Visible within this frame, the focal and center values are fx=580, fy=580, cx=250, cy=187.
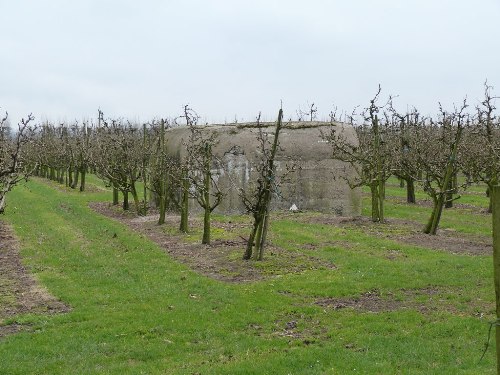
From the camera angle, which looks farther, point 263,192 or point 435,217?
point 435,217

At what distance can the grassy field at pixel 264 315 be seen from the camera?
890 centimetres

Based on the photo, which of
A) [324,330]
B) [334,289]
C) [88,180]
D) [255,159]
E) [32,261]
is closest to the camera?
[324,330]

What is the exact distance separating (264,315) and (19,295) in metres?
5.81

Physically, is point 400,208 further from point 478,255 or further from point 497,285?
point 497,285

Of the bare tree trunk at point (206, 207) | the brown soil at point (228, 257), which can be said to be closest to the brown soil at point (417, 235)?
the brown soil at point (228, 257)

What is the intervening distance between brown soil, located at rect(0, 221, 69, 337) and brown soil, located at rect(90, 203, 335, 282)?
4.15 metres

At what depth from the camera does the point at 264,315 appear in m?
11.4

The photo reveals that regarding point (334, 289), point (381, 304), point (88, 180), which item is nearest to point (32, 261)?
point (334, 289)

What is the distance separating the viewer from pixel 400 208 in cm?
3127

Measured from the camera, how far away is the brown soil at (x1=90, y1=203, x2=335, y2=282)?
50.3 feet

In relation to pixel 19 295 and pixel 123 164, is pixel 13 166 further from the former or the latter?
pixel 123 164

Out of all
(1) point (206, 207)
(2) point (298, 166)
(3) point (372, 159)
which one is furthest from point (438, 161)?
(1) point (206, 207)

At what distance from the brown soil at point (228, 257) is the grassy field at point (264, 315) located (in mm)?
421

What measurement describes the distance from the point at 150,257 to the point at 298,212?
40.1 feet
